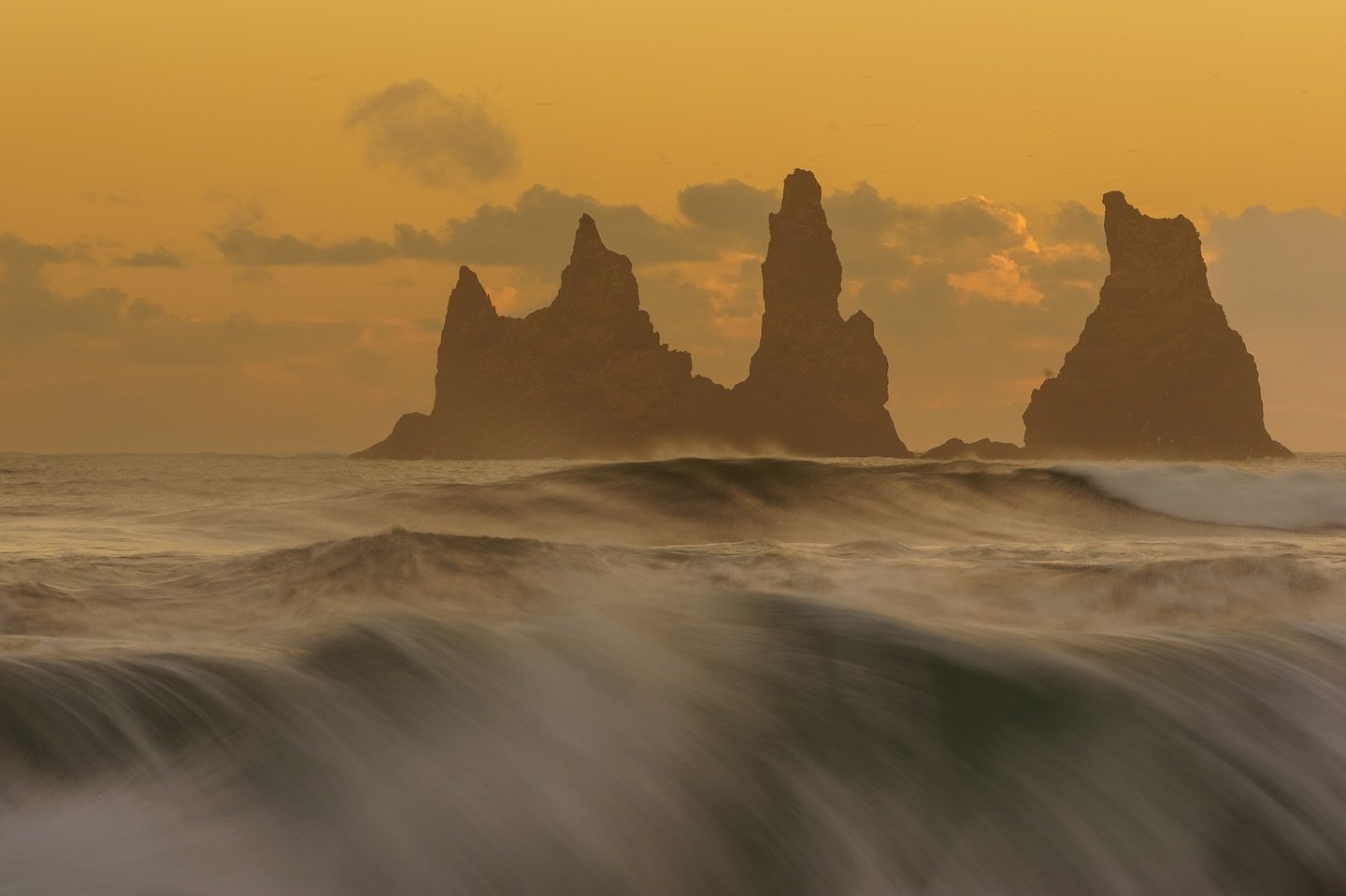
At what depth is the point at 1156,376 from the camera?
150m

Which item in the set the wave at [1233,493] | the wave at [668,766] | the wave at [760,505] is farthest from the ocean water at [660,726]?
the wave at [1233,493]

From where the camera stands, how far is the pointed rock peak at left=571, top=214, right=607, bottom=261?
174875 millimetres

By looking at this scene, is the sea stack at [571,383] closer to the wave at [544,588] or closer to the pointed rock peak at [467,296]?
the pointed rock peak at [467,296]

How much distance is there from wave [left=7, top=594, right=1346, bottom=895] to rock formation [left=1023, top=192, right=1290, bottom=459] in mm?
144492

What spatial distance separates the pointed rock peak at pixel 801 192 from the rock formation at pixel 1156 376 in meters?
32.9

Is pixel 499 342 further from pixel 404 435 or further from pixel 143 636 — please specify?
pixel 143 636

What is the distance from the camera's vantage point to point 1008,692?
6.58 m

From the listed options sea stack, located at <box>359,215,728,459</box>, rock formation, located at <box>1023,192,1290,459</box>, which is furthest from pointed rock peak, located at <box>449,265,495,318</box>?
rock formation, located at <box>1023,192,1290,459</box>

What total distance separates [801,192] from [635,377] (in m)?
31.5

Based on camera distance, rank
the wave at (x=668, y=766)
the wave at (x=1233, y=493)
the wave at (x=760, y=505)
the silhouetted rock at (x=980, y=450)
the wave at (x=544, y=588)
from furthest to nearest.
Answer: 1. the silhouetted rock at (x=980, y=450)
2. the wave at (x=1233, y=493)
3. the wave at (x=760, y=505)
4. the wave at (x=544, y=588)
5. the wave at (x=668, y=766)

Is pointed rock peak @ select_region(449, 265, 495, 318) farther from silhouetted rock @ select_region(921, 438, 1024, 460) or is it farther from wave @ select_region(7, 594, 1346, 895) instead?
wave @ select_region(7, 594, 1346, 895)

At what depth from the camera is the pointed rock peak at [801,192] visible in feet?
531

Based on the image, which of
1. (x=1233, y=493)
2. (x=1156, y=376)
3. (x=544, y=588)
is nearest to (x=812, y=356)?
(x=1156, y=376)

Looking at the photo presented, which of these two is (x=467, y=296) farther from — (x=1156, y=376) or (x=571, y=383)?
(x=1156, y=376)
